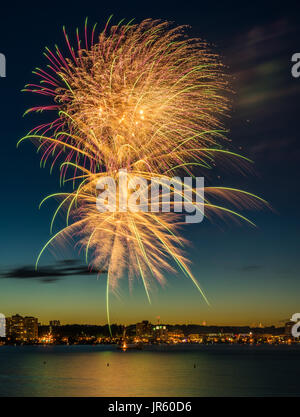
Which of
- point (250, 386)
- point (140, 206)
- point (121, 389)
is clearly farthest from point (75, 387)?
point (140, 206)

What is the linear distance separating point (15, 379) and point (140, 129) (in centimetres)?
5351

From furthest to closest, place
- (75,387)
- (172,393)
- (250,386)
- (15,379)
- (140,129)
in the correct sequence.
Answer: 1. (15,379)
2. (250,386)
3. (75,387)
4. (172,393)
5. (140,129)

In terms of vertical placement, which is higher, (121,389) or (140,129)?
(140,129)

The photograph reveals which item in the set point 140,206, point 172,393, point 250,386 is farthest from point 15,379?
point 140,206

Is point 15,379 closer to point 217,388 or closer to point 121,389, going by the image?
point 121,389

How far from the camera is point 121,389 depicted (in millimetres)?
56844

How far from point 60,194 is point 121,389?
34.7m
